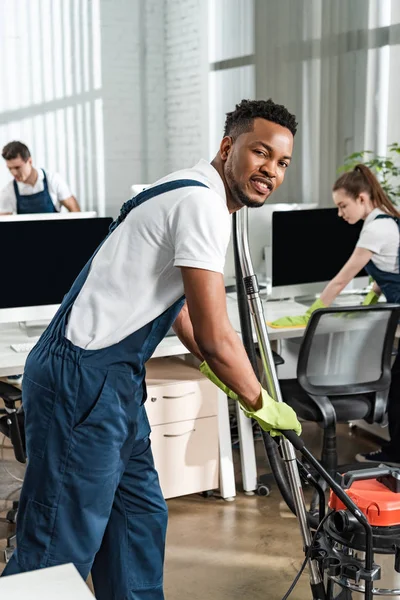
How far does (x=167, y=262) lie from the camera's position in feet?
5.97

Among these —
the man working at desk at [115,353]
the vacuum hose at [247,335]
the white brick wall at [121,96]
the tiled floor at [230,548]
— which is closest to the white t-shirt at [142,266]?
the man working at desk at [115,353]

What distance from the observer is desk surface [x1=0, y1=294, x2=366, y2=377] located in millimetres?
2998

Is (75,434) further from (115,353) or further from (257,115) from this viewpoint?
(257,115)

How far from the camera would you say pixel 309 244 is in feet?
13.2

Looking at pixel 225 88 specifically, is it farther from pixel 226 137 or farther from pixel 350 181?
pixel 226 137

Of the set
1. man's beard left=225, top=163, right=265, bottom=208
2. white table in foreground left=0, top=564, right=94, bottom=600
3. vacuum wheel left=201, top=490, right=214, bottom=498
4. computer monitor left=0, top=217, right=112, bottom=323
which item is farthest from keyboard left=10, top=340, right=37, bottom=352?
white table in foreground left=0, top=564, right=94, bottom=600

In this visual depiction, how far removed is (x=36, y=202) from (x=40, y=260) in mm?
2301

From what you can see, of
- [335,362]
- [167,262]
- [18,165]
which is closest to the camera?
[167,262]

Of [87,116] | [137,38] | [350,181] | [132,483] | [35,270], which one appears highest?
[137,38]

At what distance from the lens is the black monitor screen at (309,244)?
3930 millimetres

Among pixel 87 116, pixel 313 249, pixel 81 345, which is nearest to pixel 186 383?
pixel 313 249

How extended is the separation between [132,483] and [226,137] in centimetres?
87

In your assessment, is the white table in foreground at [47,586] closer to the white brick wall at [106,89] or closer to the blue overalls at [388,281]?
the blue overalls at [388,281]

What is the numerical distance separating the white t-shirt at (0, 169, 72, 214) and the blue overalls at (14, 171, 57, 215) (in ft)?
0.07
